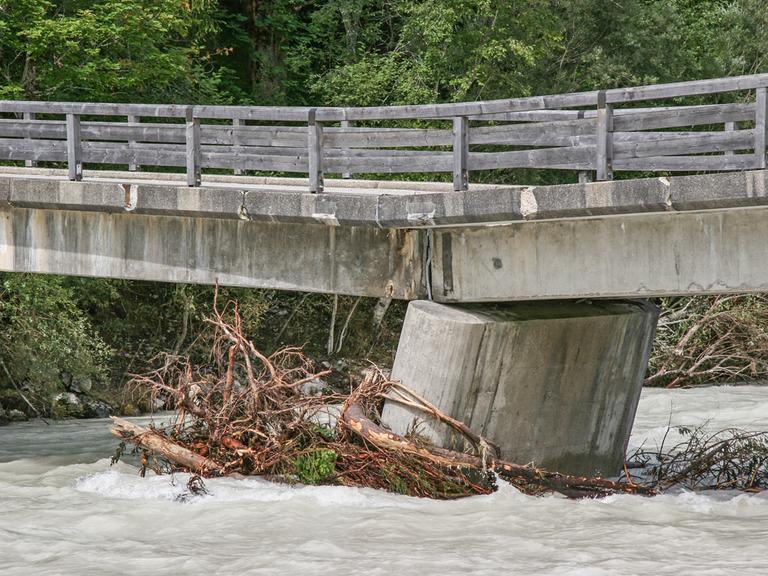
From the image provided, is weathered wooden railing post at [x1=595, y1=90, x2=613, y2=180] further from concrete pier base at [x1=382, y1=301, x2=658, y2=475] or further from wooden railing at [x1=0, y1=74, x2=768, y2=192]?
concrete pier base at [x1=382, y1=301, x2=658, y2=475]

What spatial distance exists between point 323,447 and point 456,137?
3276mm

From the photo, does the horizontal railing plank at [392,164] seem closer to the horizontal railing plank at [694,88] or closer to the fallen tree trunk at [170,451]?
the horizontal railing plank at [694,88]

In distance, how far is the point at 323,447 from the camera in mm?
11992

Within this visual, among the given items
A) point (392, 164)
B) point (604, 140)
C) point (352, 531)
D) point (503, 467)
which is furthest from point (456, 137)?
point (352, 531)

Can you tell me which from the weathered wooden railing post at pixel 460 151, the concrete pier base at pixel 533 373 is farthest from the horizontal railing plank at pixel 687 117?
the concrete pier base at pixel 533 373

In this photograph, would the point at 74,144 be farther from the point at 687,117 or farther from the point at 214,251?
the point at 687,117

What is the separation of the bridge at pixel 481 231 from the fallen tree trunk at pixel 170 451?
1.73 metres

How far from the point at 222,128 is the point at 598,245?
454 cm

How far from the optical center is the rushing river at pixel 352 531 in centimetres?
946

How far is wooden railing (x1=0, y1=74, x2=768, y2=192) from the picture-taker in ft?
33.0

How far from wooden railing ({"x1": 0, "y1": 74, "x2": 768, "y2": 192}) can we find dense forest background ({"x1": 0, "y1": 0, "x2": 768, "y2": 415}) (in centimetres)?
654

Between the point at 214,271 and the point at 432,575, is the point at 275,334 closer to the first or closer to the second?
the point at 214,271

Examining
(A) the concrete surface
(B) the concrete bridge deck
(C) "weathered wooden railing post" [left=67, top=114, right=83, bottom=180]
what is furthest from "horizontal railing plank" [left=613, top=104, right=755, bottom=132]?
(C) "weathered wooden railing post" [left=67, top=114, right=83, bottom=180]

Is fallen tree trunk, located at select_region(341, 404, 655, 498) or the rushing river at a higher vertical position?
fallen tree trunk, located at select_region(341, 404, 655, 498)
